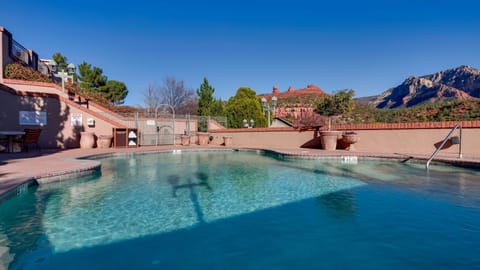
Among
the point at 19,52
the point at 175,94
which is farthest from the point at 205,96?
the point at 175,94

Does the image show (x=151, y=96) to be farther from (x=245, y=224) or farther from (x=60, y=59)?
(x=245, y=224)

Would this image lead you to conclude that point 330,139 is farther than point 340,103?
No

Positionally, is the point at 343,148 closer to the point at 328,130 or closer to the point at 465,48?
the point at 328,130

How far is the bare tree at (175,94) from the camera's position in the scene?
33812 millimetres

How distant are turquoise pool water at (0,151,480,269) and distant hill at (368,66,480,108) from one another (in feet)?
138

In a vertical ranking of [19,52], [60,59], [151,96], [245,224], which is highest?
[60,59]

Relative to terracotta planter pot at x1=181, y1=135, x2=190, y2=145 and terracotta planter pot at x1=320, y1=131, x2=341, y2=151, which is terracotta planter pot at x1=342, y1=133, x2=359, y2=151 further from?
terracotta planter pot at x1=181, y1=135, x2=190, y2=145

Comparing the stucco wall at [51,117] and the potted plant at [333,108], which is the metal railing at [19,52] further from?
the potted plant at [333,108]

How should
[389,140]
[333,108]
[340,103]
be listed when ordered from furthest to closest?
[333,108]
[340,103]
[389,140]

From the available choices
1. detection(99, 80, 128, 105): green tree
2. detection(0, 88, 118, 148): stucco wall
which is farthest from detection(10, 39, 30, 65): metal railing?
detection(99, 80, 128, 105): green tree

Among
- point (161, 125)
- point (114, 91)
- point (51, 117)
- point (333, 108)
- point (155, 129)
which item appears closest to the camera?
point (51, 117)

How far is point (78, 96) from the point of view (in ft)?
49.4

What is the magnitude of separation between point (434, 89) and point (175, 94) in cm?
4554

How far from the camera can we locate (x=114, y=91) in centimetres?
2803
